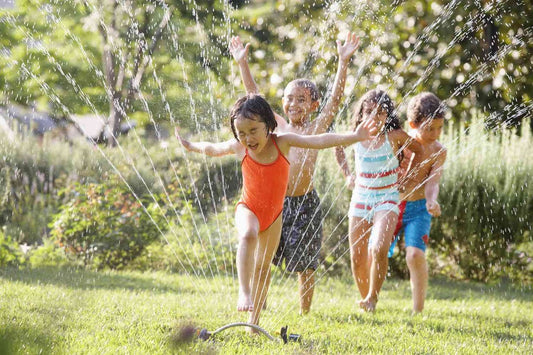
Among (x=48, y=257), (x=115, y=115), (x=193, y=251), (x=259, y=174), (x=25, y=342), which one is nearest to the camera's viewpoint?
(x=25, y=342)

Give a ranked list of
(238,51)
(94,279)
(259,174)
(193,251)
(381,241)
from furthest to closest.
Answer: (193,251) < (94,279) < (381,241) < (238,51) < (259,174)

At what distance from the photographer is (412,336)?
3.45 meters

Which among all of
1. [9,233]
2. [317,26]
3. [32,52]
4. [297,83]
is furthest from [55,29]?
[297,83]

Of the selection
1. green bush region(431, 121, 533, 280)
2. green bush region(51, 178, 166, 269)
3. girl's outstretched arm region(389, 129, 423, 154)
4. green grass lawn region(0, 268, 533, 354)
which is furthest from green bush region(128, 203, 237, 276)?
girl's outstretched arm region(389, 129, 423, 154)

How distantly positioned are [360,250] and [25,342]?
3989 mm

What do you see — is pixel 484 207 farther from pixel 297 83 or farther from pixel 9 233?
pixel 9 233

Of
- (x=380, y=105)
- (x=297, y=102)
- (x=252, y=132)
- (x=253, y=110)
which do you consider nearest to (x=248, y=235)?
(x=252, y=132)

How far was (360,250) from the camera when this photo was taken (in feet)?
14.5

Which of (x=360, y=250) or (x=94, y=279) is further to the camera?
(x=94, y=279)

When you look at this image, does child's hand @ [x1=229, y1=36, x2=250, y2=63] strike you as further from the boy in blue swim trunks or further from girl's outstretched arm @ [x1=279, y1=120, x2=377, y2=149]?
the boy in blue swim trunks

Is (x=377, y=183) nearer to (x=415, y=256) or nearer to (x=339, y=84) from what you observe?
(x=415, y=256)

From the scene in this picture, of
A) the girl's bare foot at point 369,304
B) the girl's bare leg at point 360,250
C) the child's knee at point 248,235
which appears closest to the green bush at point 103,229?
the girl's bare leg at point 360,250

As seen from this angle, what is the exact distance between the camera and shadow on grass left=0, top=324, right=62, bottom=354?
18.2 inches

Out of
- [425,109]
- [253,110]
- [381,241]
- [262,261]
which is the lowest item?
[262,261]
